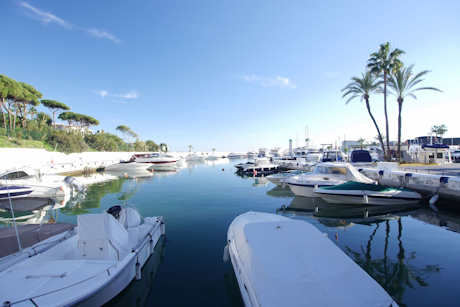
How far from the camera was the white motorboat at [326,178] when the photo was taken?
1507 cm

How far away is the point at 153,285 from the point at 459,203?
1656 centimetres

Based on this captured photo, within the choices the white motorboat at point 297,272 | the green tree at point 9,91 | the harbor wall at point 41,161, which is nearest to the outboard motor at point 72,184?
the harbor wall at point 41,161

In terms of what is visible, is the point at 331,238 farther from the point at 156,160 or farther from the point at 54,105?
the point at 54,105

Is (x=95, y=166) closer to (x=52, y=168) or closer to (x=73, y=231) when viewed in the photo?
(x=52, y=168)

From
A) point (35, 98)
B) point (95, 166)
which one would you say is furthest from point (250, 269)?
point (35, 98)

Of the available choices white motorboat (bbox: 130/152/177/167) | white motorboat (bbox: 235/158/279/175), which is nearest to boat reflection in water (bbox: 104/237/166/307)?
white motorboat (bbox: 235/158/279/175)

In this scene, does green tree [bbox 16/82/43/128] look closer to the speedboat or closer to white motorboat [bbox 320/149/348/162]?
the speedboat

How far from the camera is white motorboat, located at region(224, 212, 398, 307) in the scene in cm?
321

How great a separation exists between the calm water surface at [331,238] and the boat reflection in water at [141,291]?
2 cm

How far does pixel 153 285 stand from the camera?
5543 millimetres

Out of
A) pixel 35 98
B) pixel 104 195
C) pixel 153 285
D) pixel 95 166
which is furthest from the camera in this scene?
pixel 35 98

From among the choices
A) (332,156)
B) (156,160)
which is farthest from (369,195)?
(156,160)

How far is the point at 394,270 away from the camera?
5996 mm

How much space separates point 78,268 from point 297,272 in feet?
14.8
